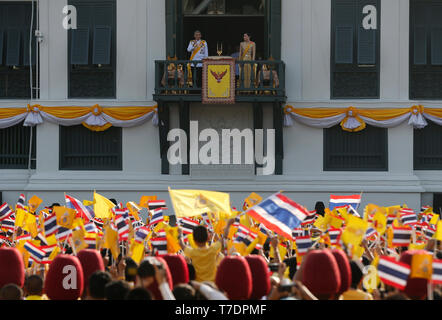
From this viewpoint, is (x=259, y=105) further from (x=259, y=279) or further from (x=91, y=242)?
(x=259, y=279)

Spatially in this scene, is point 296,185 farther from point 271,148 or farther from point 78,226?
point 78,226

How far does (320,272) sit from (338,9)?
1911cm

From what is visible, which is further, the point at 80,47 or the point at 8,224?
the point at 80,47

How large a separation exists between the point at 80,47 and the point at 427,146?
38.7ft

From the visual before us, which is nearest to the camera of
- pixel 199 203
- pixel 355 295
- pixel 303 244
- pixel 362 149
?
pixel 355 295

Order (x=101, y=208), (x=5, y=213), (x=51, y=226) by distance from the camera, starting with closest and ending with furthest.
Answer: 1. (x=51, y=226)
2. (x=101, y=208)
3. (x=5, y=213)

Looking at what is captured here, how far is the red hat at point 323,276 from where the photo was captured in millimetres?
8258

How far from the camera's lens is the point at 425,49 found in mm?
26078

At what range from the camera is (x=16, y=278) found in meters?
9.12

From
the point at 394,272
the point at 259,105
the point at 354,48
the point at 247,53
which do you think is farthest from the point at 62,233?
the point at 354,48

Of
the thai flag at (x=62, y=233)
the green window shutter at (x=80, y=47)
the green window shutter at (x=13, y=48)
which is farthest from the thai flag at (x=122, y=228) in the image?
the green window shutter at (x=13, y=48)

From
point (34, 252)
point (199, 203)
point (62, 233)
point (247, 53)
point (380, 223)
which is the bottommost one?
point (34, 252)

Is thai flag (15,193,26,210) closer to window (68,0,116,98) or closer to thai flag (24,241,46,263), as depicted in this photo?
thai flag (24,241,46,263)

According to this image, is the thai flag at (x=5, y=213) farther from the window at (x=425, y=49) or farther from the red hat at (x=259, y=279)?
the window at (x=425, y=49)
